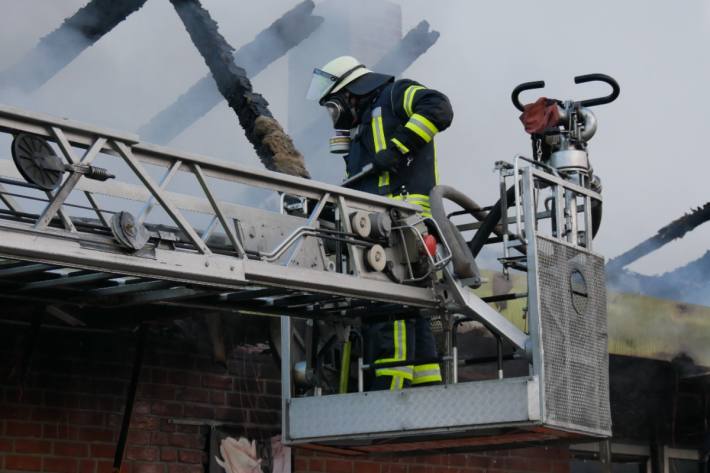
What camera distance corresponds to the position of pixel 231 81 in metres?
8.07

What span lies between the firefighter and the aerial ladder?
0.48 ft

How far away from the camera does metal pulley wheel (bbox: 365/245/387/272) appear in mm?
6016

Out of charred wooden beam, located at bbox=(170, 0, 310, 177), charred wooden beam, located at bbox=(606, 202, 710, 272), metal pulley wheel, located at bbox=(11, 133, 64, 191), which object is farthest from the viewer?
charred wooden beam, located at bbox=(606, 202, 710, 272)

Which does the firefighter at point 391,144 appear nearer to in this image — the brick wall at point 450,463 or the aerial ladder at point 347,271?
the aerial ladder at point 347,271

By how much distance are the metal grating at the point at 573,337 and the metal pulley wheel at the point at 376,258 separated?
691mm

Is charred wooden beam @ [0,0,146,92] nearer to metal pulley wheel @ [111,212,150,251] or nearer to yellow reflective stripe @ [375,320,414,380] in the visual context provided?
yellow reflective stripe @ [375,320,414,380]

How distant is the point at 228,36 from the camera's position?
848 centimetres

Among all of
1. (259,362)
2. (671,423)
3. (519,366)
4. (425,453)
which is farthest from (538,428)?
(671,423)

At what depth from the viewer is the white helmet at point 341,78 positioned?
6895 millimetres

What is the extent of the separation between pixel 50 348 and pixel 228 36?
2462mm

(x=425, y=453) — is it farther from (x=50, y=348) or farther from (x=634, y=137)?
(x=634, y=137)

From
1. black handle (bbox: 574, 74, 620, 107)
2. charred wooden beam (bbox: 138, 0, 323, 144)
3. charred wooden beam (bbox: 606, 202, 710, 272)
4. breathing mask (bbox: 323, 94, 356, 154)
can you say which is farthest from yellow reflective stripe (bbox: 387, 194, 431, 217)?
charred wooden beam (bbox: 606, 202, 710, 272)

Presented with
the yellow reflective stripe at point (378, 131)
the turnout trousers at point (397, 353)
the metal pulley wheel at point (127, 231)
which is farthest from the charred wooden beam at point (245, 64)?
the metal pulley wheel at point (127, 231)

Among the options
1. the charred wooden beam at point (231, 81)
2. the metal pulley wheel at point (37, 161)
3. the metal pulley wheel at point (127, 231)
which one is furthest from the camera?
the charred wooden beam at point (231, 81)
